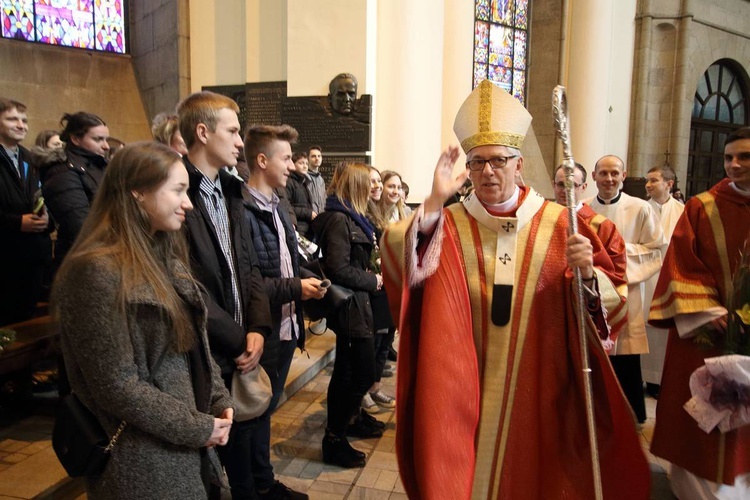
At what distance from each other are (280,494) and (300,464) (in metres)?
0.56

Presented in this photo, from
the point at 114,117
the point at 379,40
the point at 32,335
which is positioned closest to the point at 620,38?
the point at 379,40

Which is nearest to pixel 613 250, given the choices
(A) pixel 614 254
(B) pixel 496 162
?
(A) pixel 614 254

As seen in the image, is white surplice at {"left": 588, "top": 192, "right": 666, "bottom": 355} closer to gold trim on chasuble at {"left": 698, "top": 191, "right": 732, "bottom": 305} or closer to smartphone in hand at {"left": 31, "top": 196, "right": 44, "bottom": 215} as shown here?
gold trim on chasuble at {"left": 698, "top": 191, "right": 732, "bottom": 305}

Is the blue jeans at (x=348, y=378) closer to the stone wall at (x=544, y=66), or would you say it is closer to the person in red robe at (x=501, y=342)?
the person in red robe at (x=501, y=342)

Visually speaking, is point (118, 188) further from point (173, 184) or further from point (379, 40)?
point (379, 40)

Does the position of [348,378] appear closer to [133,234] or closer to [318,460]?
[318,460]

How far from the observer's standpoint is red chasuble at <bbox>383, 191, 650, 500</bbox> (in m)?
1.93

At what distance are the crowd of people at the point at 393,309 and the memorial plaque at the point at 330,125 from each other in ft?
13.3

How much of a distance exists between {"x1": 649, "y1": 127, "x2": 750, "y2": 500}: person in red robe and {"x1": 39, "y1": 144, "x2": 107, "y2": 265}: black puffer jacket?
124 inches

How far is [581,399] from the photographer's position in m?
1.98

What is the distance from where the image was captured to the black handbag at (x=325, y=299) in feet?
9.57

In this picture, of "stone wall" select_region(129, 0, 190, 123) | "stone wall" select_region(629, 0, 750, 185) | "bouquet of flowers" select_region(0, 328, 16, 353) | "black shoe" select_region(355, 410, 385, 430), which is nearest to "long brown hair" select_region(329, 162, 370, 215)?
"black shoe" select_region(355, 410, 385, 430)

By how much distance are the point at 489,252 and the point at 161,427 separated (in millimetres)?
1294

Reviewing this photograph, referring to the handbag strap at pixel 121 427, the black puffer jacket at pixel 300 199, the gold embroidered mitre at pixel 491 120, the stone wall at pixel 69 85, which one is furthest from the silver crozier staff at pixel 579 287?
the stone wall at pixel 69 85
